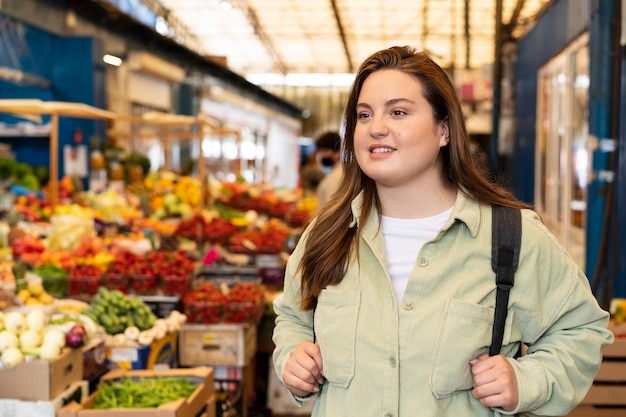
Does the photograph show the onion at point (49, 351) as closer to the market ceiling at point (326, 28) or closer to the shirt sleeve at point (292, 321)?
the shirt sleeve at point (292, 321)

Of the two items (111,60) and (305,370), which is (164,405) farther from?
(111,60)

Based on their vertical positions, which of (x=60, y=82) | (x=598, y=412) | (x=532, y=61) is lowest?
(x=598, y=412)

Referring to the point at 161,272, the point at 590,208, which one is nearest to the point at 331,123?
the point at 590,208

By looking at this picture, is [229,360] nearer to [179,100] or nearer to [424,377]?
[424,377]

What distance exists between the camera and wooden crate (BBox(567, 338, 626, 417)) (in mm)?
3826

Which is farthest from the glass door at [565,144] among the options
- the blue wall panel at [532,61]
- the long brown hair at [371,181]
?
the long brown hair at [371,181]

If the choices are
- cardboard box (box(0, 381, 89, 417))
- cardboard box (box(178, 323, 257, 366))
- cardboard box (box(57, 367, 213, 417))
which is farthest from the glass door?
cardboard box (box(0, 381, 89, 417))

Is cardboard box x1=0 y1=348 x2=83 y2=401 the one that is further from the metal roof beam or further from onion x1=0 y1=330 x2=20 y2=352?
the metal roof beam

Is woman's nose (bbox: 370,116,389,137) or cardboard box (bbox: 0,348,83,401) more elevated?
woman's nose (bbox: 370,116,389,137)

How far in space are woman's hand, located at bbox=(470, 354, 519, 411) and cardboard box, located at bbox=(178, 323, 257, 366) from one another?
3.20m

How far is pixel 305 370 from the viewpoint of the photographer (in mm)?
2006

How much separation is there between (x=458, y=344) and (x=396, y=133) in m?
0.47

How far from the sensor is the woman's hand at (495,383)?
1819 mm

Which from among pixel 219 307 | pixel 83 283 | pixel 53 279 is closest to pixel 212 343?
pixel 219 307
